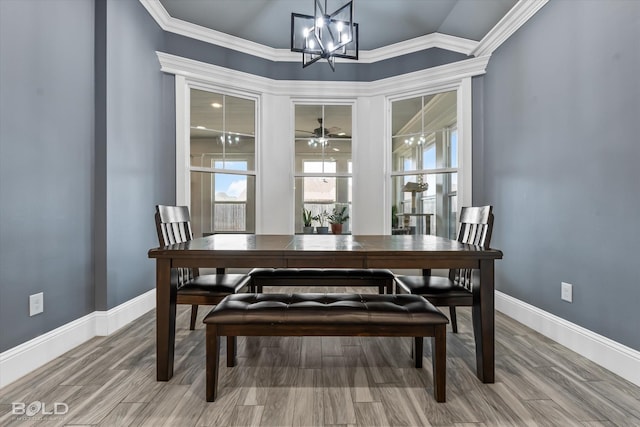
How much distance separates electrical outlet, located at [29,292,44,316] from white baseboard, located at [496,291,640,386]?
3.40m

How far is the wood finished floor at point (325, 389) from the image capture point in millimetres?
1516

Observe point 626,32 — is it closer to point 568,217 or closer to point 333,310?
point 568,217

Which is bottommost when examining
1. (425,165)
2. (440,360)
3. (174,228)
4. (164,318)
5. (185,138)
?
(440,360)

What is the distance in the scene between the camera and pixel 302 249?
5.79ft

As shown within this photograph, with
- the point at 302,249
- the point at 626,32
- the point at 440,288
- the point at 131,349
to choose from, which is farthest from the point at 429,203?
the point at 131,349

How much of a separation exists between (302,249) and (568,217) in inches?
78.2

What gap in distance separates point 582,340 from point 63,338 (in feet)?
11.1

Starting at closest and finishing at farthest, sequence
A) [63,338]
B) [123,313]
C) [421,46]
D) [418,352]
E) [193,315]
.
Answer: [418,352] → [63,338] → [193,315] → [123,313] → [421,46]

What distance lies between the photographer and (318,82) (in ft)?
14.1

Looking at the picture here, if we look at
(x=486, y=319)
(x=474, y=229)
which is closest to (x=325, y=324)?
(x=486, y=319)

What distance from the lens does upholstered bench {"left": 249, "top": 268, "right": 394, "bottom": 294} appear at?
2.53 metres

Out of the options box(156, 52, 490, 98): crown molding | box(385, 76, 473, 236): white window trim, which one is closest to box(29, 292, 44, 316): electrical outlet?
box(156, 52, 490, 98): crown molding

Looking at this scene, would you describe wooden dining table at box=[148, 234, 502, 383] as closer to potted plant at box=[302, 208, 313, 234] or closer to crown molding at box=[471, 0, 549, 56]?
crown molding at box=[471, 0, 549, 56]

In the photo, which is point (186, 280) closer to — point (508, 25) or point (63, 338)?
point (63, 338)
